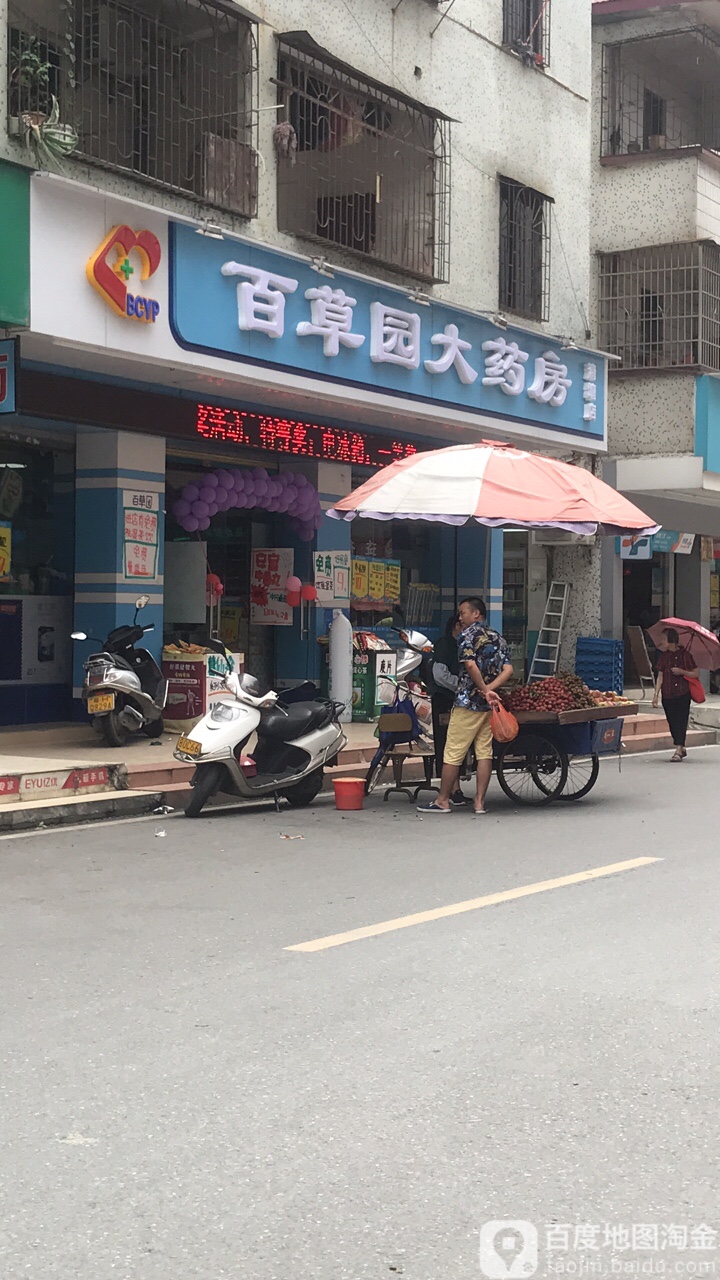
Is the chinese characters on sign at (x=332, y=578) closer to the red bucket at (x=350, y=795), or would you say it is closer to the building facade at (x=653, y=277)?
the red bucket at (x=350, y=795)

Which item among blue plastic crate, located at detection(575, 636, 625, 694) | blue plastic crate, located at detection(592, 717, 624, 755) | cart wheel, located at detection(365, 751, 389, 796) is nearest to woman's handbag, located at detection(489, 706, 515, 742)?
blue plastic crate, located at detection(592, 717, 624, 755)

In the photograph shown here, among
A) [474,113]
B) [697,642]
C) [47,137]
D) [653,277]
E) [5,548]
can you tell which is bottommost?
[697,642]

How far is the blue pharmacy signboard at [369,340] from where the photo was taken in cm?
1371

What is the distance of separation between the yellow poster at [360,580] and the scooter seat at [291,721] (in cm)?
652

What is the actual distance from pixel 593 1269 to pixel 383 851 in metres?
6.29

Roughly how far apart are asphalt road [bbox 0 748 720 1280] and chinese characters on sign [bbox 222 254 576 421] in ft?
23.2

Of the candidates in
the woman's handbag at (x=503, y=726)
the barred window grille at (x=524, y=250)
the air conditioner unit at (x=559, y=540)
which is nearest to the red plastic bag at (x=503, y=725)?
the woman's handbag at (x=503, y=726)

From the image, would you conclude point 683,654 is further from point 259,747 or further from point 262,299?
point 259,747

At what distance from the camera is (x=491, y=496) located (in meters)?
11.9

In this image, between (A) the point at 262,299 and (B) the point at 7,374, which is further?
(A) the point at 262,299

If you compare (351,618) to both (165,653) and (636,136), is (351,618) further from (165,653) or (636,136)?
(636,136)

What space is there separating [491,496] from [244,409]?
4.63 m

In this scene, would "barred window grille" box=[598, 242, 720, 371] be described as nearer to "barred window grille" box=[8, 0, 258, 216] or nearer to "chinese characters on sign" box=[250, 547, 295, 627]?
"chinese characters on sign" box=[250, 547, 295, 627]


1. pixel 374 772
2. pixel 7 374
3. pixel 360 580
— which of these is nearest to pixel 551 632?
pixel 360 580
